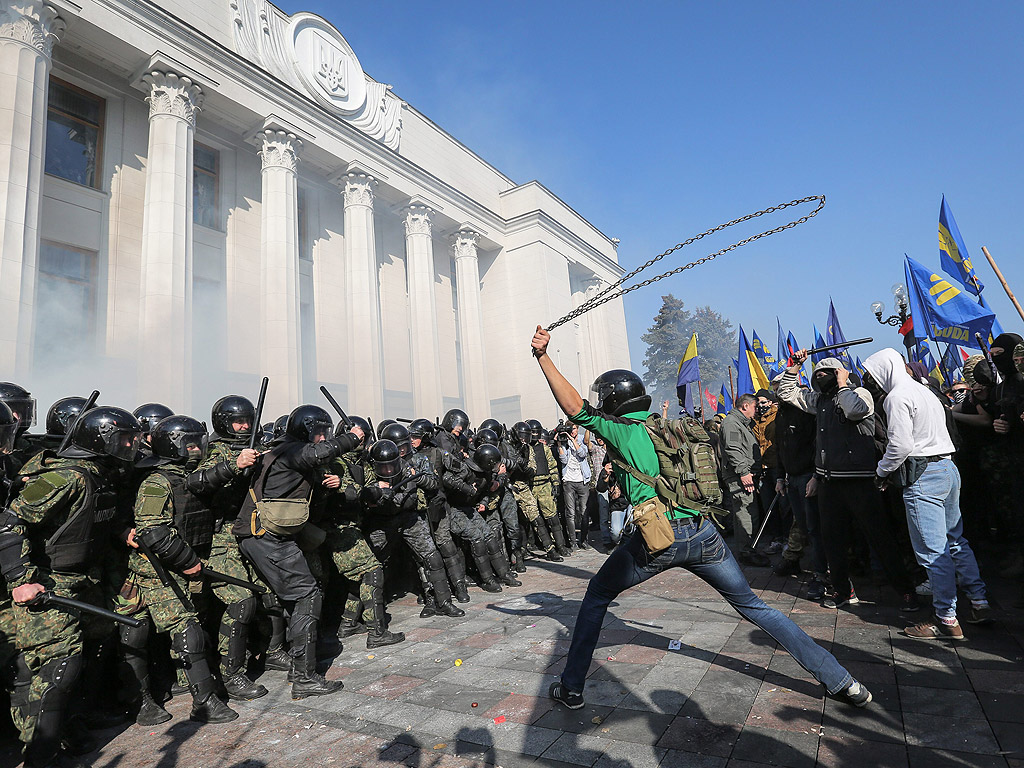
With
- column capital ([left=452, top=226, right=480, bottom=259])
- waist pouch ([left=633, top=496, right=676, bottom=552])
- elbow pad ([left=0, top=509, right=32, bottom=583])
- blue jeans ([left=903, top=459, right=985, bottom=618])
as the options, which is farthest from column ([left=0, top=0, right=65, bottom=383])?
column capital ([left=452, top=226, right=480, bottom=259])

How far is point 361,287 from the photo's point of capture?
19062 mm

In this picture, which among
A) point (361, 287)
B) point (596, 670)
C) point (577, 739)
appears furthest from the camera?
point (361, 287)

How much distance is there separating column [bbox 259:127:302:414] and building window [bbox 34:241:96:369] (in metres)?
4.13

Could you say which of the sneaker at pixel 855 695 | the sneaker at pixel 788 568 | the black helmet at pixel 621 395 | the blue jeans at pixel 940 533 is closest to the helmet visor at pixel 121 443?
the black helmet at pixel 621 395

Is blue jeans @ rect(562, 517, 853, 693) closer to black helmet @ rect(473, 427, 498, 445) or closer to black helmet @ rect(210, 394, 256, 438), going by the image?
black helmet @ rect(210, 394, 256, 438)

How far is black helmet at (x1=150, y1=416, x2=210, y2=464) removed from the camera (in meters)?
4.19

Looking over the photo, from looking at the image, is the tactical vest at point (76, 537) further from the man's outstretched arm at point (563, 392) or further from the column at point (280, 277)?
the column at point (280, 277)

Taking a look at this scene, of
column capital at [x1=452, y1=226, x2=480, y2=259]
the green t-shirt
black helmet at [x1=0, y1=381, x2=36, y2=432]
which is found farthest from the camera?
column capital at [x1=452, y1=226, x2=480, y2=259]

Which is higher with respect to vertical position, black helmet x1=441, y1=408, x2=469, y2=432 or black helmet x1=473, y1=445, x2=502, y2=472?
black helmet x1=441, y1=408, x2=469, y2=432

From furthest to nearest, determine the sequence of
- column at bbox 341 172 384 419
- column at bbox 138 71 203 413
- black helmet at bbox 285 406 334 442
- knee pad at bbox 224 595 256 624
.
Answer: column at bbox 341 172 384 419
column at bbox 138 71 203 413
black helmet at bbox 285 406 334 442
knee pad at bbox 224 595 256 624

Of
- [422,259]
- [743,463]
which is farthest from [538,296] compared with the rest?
[743,463]

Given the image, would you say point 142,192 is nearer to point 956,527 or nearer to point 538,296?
point 538,296

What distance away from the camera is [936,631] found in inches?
147

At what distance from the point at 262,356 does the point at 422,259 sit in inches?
336
